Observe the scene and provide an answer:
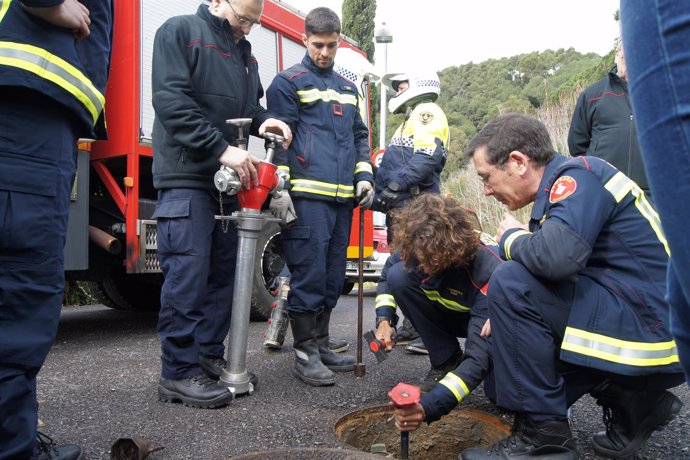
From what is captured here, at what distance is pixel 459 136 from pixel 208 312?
2549 centimetres

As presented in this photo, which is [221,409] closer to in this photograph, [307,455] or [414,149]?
[307,455]

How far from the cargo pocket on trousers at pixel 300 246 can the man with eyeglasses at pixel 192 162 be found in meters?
0.44

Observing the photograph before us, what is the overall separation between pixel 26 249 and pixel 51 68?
1.78 feet

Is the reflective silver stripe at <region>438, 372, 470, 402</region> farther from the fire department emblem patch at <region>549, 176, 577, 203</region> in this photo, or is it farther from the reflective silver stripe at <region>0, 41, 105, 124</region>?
the reflective silver stripe at <region>0, 41, 105, 124</region>

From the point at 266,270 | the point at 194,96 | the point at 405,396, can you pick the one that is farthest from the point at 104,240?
the point at 405,396

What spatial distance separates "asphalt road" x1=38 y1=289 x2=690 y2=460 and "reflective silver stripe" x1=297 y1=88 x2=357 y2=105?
1651 mm

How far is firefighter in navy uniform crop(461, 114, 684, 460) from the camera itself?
1943 millimetres

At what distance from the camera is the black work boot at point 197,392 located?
261 cm

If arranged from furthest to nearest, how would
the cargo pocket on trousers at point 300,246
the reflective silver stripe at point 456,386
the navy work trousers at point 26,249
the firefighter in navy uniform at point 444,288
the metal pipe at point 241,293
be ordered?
the cargo pocket on trousers at point 300,246 → the metal pipe at point 241,293 → the firefighter in navy uniform at point 444,288 → the reflective silver stripe at point 456,386 → the navy work trousers at point 26,249

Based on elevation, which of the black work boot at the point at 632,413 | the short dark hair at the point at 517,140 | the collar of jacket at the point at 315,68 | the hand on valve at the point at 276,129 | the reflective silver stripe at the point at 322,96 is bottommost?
the black work boot at the point at 632,413

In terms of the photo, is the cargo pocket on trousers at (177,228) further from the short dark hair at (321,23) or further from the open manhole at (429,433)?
the short dark hair at (321,23)

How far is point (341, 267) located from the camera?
350 cm

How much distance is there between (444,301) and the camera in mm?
2881

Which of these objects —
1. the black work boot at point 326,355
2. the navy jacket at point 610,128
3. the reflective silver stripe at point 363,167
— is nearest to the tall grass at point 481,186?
the navy jacket at point 610,128
